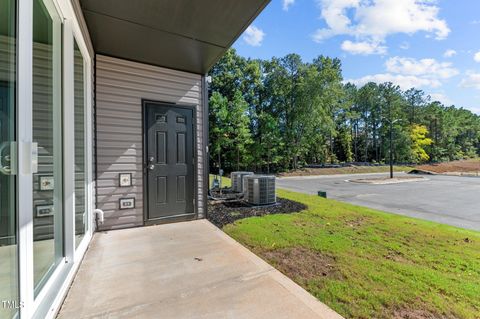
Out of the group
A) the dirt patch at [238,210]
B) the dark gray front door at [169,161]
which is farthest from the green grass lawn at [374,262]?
the dark gray front door at [169,161]

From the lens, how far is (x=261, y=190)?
5500 mm

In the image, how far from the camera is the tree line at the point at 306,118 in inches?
700

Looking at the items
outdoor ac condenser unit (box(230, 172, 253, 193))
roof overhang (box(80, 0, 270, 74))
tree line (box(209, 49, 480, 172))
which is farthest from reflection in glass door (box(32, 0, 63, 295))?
tree line (box(209, 49, 480, 172))

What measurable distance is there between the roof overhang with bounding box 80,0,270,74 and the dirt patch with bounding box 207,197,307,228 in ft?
9.09

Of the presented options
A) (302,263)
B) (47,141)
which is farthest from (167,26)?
(302,263)

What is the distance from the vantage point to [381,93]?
2959 cm

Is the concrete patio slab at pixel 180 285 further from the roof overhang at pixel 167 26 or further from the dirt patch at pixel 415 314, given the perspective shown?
the roof overhang at pixel 167 26

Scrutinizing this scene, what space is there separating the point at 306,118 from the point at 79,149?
2010 cm

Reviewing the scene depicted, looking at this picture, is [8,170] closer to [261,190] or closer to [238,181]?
[261,190]

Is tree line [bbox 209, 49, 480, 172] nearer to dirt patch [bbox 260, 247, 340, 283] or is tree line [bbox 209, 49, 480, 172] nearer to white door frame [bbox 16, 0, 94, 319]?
dirt patch [bbox 260, 247, 340, 283]

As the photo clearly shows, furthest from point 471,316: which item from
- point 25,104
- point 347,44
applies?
point 347,44

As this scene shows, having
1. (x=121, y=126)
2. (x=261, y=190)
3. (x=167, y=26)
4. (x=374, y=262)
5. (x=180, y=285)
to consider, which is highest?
(x=167, y=26)

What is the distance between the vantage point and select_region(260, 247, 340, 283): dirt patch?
226 centimetres

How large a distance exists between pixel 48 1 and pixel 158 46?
1.41 meters
